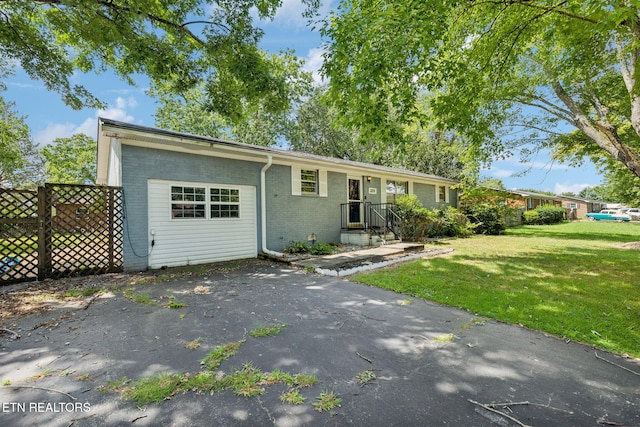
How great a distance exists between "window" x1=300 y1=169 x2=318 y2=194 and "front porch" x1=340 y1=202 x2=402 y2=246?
1.46 metres

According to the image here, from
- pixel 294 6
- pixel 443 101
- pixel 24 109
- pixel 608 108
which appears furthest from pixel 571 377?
pixel 24 109

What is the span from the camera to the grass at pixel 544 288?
3404 millimetres

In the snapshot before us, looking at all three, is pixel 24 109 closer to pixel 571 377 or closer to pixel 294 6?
pixel 294 6

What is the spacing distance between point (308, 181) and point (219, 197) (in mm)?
3275

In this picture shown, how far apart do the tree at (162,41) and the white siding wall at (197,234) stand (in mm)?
2921

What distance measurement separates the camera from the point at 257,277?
6.09 meters

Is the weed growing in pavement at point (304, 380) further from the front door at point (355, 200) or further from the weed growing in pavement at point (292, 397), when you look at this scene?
the front door at point (355, 200)

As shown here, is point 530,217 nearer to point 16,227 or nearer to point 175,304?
point 175,304

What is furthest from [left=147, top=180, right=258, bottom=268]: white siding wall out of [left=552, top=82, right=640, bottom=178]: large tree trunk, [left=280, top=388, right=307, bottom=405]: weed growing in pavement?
[left=552, top=82, right=640, bottom=178]: large tree trunk

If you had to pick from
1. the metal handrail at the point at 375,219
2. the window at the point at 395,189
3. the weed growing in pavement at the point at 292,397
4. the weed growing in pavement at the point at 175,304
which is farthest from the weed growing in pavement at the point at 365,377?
the window at the point at 395,189

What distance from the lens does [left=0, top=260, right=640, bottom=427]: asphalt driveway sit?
1.90 m

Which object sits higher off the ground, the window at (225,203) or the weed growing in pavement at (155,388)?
the window at (225,203)

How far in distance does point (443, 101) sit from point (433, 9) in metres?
2.31

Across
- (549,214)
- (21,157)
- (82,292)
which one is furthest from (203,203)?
(549,214)
